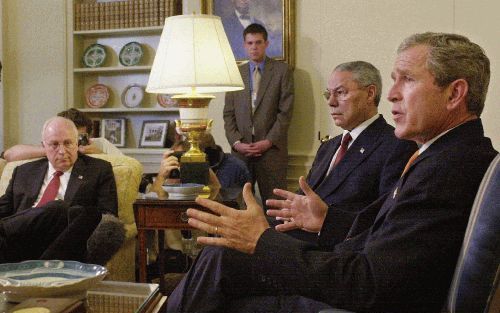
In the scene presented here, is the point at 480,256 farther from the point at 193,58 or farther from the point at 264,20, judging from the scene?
the point at 264,20

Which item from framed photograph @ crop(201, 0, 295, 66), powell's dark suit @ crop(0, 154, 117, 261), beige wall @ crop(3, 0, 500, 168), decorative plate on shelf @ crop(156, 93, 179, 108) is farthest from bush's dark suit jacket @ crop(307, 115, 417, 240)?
decorative plate on shelf @ crop(156, 93, 179, 108)

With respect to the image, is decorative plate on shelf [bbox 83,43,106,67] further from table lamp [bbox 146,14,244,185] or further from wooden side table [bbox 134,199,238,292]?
wooden side table [bbox 134,199,238,292]

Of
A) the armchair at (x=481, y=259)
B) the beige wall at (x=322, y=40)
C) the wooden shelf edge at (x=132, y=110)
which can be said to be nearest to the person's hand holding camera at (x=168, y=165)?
the beige wall at (x=322, y=40)

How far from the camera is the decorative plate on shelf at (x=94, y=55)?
511 cm

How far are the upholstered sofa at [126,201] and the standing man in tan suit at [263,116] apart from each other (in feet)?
4.15

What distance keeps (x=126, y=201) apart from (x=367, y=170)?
4.32 feet

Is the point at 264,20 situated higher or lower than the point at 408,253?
higher

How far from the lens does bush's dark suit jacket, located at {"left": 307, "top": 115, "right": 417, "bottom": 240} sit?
87.4 inches

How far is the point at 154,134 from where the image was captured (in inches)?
196

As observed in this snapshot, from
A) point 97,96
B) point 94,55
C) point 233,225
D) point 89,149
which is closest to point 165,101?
point 97,96

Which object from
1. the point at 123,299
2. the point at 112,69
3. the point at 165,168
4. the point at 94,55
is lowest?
the point at 123,299

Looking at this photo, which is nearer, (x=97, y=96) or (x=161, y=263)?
(x=161, y=263)

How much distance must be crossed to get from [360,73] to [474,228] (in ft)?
4.84

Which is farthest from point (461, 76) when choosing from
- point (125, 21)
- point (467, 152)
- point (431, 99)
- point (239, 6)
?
point (125, 21)
